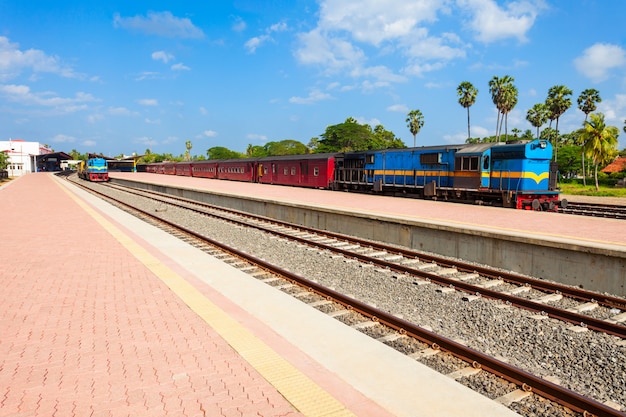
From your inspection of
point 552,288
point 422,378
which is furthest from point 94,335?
point 552,288

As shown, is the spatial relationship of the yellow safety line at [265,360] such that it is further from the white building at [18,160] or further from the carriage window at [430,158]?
the white building at [18,160]

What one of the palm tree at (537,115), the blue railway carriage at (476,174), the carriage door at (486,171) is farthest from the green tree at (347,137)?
the carriage door at (486,171)

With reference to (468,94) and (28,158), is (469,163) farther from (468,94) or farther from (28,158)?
(28,158)

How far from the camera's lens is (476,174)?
68.9 ft

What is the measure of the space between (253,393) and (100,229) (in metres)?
13.4

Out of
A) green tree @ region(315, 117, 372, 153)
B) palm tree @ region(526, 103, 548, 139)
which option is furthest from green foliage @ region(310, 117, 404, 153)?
palm tree @ region(526, 103, 548, 139)

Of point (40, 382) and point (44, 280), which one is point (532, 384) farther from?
point (44, 280)

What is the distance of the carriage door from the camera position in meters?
20.7

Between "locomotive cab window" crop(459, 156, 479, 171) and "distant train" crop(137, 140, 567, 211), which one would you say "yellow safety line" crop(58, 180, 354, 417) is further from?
"locomotive cab window" crop(459, 156, 479, 171)

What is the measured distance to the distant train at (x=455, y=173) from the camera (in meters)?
19.5

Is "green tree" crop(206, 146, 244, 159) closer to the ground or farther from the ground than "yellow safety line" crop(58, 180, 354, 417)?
farther from the ground

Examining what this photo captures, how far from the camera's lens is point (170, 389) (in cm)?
427

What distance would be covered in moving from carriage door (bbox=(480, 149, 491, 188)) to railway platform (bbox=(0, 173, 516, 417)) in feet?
51.6

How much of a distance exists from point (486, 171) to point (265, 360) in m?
18.7
